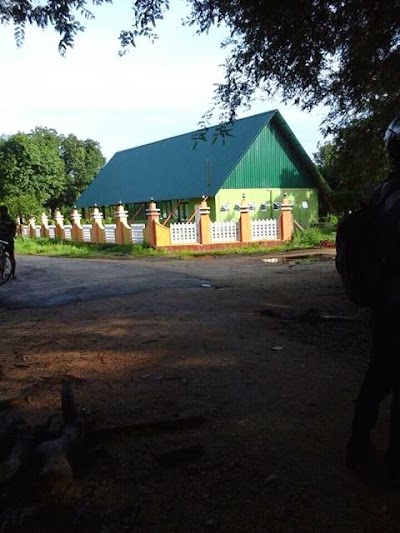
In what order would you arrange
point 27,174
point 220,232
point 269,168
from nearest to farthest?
1. point 220,232
2. point 269,168
3. point 27,174

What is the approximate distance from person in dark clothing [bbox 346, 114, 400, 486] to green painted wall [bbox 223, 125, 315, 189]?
2445cm

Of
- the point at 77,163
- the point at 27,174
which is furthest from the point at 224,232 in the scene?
the point at 77,163

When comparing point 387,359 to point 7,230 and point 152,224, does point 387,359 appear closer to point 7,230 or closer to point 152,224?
point 7,230

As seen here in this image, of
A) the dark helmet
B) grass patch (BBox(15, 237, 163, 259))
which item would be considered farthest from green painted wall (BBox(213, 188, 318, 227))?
the dark helmet

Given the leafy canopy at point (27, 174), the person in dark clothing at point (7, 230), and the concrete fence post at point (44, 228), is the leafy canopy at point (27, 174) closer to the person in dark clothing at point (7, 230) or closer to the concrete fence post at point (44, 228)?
the concrete fence post at point (44, 228)

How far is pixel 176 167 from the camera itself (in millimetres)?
30734

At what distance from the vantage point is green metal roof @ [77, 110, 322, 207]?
1071 inches

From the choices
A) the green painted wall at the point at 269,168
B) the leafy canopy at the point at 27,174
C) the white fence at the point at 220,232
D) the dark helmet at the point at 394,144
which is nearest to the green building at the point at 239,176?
the green painted wall at the point at 269,168

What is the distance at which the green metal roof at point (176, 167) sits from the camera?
2720 centimetres

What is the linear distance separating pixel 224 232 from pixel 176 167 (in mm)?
9156

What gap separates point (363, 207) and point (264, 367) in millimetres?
2336

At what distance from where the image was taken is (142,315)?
6.95 meters

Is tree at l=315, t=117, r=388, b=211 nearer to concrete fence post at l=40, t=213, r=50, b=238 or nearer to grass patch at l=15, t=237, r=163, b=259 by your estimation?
grass patch at l=15, t=237, r=163, b=259

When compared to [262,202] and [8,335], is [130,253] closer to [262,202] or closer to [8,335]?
[262,202]
